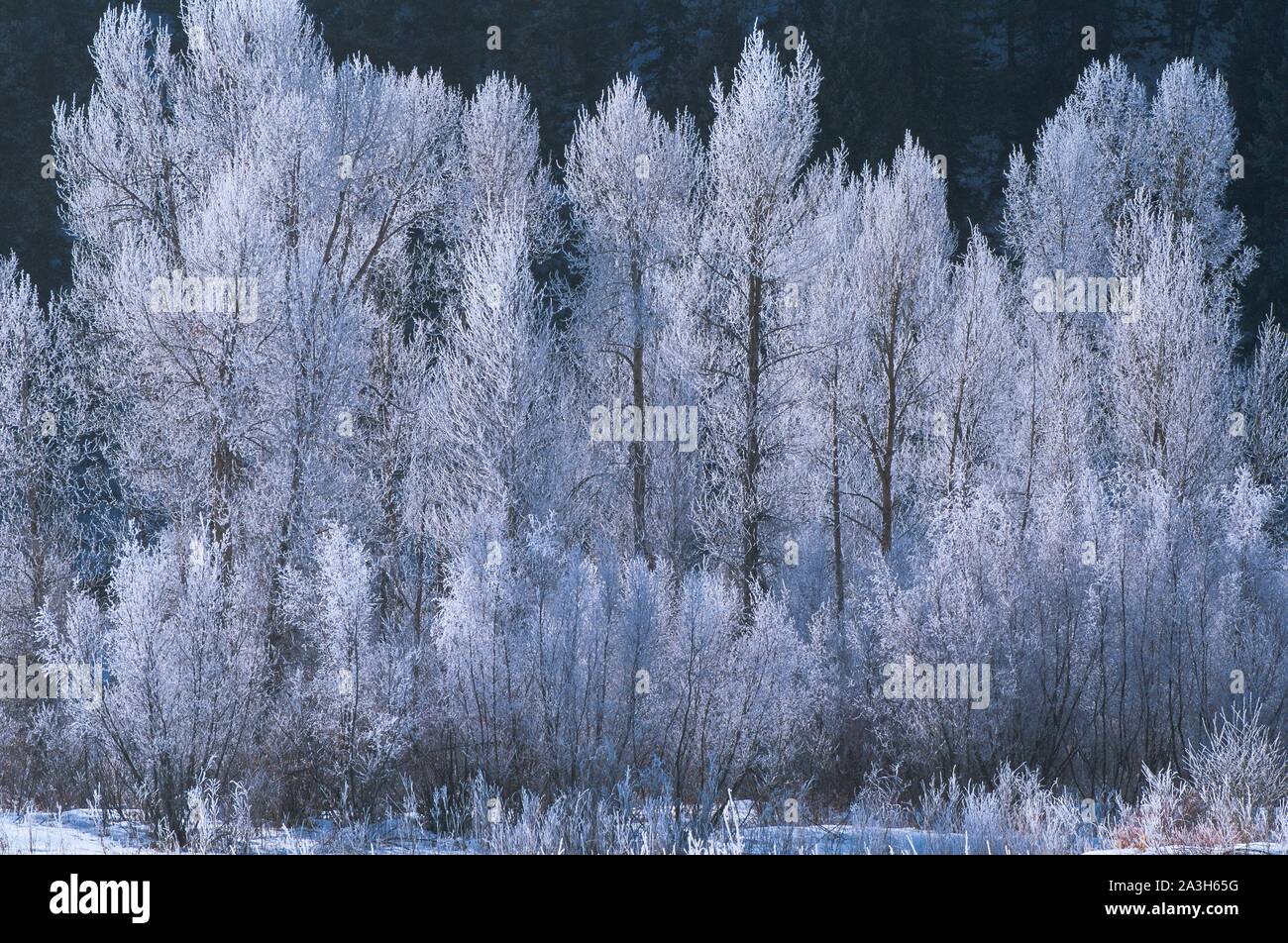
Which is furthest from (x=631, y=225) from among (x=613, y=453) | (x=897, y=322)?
(x=897, y=322)

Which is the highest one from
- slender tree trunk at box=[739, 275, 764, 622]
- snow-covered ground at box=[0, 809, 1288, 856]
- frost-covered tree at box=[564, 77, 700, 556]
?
frost-covered tree at box=[564, 77, 700, 556]

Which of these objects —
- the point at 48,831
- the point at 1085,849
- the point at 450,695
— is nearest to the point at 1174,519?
the point at 1085,849

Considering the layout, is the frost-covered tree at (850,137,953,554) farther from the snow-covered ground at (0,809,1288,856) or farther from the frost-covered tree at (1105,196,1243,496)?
the snow-covered ground at (0,809,1288,856)

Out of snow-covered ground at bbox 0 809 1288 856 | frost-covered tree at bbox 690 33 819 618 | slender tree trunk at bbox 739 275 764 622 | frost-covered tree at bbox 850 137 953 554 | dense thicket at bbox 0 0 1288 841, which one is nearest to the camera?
snow-covered ground at bbox 0 809 1288 856

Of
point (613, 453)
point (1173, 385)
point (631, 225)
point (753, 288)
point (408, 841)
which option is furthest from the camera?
point (613, 453)

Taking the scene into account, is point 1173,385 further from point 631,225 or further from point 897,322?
point 631,225

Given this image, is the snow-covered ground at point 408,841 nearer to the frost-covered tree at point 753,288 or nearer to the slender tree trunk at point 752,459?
the slender tree trunk at point 752,459

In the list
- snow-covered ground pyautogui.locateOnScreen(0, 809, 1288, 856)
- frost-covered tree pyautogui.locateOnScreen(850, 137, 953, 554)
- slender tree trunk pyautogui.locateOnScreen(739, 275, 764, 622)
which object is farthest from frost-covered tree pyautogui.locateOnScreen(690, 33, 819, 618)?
snow-covered ground pyautogui.locateOnScreen(0, 809, 1288, 856)

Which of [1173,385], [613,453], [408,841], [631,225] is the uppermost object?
[631,225]

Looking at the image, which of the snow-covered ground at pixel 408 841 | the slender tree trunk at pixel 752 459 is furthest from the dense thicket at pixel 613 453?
the snow-covered ground at pixel 408 841

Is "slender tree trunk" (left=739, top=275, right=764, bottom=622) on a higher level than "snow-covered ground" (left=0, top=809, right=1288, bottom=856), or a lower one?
Result: higher

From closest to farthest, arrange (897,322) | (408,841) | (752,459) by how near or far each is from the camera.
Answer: (408,841)
(752,459)
(897,322)

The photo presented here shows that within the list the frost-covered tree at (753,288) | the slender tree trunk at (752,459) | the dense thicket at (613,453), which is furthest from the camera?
the frost-covered tree at (753,288)

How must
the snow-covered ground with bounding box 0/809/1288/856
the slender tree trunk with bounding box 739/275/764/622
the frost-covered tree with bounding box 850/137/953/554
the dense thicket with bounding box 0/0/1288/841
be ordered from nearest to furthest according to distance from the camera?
the snow-covered ground with bounding box 0/809/1288/856
the dense thicket with bounding box 0/0/1288/841
the slender tree trunk with bounding box 739/275/764/622
the frost-covered tree with bounding box 850/137/953/554
